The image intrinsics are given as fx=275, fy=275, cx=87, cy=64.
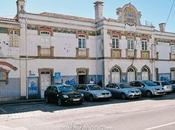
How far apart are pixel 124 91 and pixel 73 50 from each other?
7.56 metres

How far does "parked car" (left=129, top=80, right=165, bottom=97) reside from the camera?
25328mm

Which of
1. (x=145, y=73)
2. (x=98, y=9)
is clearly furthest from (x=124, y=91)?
(x=98, y=9)

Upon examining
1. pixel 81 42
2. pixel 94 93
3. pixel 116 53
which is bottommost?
pixel 94 93

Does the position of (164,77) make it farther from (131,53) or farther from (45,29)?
(45,29)

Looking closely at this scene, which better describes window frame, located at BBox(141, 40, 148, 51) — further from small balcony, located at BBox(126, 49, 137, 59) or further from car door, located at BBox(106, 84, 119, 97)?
car door, located at BBox(106, 84, 119, 97)

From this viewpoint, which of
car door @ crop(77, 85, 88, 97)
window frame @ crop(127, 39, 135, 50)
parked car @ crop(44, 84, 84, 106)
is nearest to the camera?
parked car @ crop(44, 84, 84, 106)

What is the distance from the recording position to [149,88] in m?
25.7

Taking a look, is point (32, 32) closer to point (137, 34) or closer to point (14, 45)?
point (14, 45)

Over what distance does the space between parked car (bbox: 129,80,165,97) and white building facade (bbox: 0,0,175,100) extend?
4.24 metres

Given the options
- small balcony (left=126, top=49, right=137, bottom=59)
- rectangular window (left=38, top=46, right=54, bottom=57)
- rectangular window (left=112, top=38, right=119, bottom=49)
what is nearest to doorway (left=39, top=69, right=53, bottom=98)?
rectangular window (left=38, top=46, right=54, bottom=57)

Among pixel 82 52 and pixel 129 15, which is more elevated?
pixel 129 15

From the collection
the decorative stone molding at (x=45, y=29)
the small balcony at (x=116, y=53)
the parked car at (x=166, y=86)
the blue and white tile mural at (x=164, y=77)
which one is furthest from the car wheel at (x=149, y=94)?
the blue and white tile mural at (x=164, y=77)

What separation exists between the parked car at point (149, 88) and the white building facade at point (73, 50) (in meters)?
4.24

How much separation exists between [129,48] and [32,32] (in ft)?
39.2
